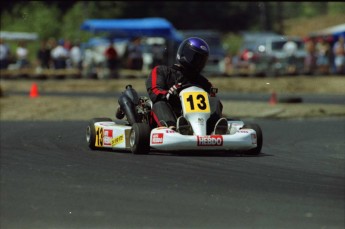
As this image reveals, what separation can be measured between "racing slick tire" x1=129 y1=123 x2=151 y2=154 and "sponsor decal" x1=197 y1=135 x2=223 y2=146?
0.54 metres

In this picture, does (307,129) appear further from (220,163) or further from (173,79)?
(220,163)

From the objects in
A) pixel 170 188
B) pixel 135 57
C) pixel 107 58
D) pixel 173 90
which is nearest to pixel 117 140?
pixel 173 90

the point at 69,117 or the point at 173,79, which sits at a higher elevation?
the point at 173,79

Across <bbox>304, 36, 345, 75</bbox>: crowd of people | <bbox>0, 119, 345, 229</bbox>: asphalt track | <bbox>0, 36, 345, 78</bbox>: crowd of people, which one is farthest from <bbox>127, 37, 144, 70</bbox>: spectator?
<bbox>0, 119, 345, 229</bbox>: asphalt track

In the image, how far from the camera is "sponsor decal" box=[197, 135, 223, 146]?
11.1 metres

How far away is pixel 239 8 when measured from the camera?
68.2 meters

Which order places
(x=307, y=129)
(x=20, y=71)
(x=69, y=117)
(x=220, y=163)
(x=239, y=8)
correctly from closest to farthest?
(x=220, y=163) < (x=307, y=129) < (x=69, y=117) < (x=20, y=71) < (x=239, y=8)

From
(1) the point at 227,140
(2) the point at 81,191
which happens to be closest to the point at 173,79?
(1) the point at 227,140

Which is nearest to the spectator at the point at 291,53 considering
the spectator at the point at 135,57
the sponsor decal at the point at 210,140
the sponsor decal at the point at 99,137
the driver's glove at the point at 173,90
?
the spectator at the point at 135,57

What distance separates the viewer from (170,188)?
871 centimetres

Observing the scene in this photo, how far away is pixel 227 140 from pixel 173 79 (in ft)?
3.81

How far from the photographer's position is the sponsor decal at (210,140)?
36.4ft

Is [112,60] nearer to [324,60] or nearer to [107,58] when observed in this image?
[107,58]

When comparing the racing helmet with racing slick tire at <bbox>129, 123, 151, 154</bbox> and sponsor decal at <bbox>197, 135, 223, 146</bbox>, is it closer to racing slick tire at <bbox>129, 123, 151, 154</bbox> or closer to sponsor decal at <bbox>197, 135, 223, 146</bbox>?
racing slick tire at <bbox>129, 123, 151, 154</bbox>
